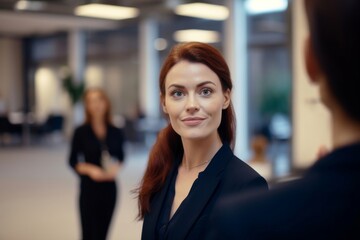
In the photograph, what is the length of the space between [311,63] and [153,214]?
3.26 ft

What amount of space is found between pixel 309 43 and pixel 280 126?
568 inches

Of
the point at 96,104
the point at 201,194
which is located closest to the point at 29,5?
the point at 96,104

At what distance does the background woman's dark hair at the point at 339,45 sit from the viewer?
1.85ft

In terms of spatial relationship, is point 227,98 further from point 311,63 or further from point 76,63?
point 76,63

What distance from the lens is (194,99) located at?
1462 mm

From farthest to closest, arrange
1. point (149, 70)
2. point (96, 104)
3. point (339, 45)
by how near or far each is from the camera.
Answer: point (149, 70) → point (96, 104) → point (339, 45)

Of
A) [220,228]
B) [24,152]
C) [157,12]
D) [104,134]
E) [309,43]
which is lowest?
[24,152]

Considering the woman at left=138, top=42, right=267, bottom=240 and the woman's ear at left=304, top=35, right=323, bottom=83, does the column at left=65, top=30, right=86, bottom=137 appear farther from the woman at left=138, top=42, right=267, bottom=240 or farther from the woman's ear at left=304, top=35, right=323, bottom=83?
the woman's ear at left=304, top=35, right=323, bottom=83

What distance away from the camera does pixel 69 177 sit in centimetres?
1066

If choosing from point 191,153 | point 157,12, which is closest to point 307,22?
point 191,153

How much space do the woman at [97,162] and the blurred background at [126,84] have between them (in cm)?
141

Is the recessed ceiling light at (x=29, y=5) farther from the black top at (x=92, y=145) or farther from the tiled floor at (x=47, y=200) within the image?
the black top at (x=92, y=145)

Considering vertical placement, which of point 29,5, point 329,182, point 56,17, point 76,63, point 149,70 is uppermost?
point 56,17

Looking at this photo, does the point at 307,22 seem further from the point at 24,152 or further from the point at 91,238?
the point at 24,152
